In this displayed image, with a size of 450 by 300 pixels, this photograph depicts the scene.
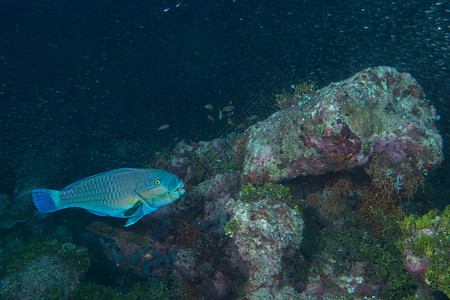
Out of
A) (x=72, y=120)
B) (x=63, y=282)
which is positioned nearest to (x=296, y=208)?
(x=63, y=282)

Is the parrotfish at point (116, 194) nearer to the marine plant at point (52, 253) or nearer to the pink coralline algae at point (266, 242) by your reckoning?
the pink coralline algae at point (266, 242)

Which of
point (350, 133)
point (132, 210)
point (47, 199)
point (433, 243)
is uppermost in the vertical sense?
point (47, 199)

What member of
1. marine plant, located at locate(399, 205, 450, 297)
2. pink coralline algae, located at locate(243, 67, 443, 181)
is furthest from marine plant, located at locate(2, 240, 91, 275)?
marine plant, located at locate(399, 205, 450, 297)

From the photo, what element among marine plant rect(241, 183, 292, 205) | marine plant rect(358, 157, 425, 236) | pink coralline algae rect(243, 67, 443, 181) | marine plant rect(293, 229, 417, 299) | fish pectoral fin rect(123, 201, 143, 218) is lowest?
marine plant rect(293, 229, 417, 299)

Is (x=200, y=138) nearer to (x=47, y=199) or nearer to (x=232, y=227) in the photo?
(x=232, y=227)

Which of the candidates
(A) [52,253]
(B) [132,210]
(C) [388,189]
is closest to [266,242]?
(B) [132,210]

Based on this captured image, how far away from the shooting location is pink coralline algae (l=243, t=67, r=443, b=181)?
4.49 meters

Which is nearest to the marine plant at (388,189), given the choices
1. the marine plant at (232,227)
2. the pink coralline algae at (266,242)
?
the pink coralline algae at (266,242)

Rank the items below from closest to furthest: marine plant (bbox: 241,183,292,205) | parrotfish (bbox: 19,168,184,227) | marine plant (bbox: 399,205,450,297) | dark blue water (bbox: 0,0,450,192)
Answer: parrotfish (bbox: 19,168,184,227) < marine plant (bbox: 399,205,450,297) < marine plant (bbox: 241,183,292,205) < dark blue water (bbox: 0,0,450,192)

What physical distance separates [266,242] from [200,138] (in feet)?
38.1

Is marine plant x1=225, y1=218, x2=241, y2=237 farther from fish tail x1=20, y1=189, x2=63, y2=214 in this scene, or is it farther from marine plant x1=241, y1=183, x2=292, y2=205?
fish tail x1=20, y1=189, x2=63, y2=214

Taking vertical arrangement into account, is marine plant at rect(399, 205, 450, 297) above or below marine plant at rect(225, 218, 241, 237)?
below

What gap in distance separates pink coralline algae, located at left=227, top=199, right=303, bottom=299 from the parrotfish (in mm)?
2090

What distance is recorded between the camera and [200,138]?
603 inches
